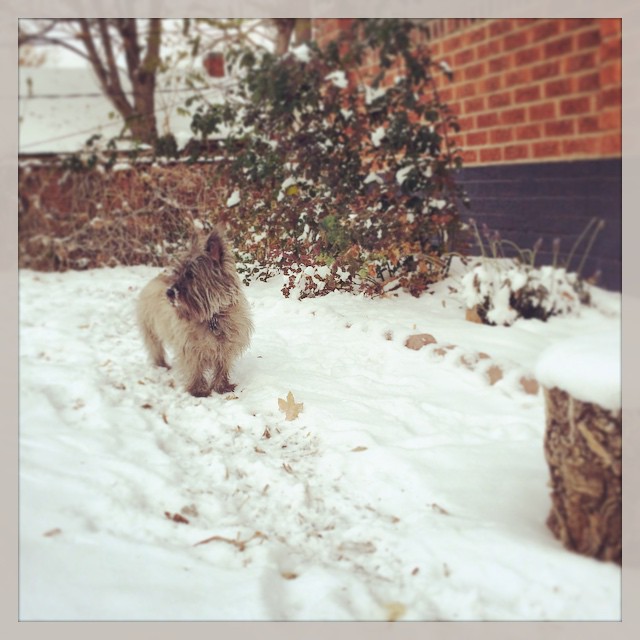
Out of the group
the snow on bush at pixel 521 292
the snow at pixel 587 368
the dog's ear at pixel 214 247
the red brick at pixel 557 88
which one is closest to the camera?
the snow at pixel 587 368

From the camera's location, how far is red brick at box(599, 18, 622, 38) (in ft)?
6.33

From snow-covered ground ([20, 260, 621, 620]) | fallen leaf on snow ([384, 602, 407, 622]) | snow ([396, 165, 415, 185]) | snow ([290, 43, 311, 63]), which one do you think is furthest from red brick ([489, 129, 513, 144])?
fallen leaf on snow ([384, 602, 407, 622])

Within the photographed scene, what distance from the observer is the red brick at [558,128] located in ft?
6.54

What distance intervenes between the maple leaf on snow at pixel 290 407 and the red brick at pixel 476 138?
1.17 meters

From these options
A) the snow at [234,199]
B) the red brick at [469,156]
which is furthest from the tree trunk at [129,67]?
the red brick at [469,156]

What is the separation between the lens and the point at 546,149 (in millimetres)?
2035

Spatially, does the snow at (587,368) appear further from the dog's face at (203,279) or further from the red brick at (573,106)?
the dog's face at (203,279)

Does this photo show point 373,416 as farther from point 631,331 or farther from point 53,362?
point 53,362

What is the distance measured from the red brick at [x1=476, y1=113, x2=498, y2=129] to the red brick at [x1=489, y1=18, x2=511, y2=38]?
0.29 metres

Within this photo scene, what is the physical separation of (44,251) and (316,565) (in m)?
1.73

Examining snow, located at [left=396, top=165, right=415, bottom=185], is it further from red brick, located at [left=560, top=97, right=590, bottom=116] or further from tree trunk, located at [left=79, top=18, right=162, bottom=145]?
tree trunk, located at [left=79, top=18, right=162, bottom=145]

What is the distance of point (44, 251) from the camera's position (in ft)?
8.41

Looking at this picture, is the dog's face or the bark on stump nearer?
the bark on stump

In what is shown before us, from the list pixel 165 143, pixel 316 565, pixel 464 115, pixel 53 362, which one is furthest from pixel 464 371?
pixel 53 362
